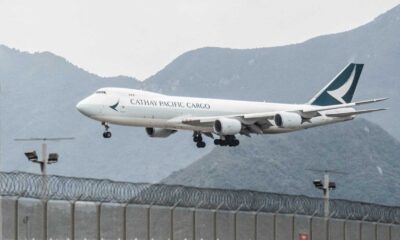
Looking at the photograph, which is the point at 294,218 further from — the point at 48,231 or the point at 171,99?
the point at 171,99

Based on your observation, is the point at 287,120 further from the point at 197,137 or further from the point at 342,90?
the point at 342,90

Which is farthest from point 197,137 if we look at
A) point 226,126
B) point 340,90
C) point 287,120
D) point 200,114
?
point 340,90

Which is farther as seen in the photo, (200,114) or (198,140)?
(198,140)

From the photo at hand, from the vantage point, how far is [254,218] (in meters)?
66.6

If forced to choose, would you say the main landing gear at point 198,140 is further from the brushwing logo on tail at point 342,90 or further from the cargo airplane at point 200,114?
the brushwing logo on tail at point 342,90

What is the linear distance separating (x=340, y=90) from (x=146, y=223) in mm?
93209

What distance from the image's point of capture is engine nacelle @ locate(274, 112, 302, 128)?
129000 mm

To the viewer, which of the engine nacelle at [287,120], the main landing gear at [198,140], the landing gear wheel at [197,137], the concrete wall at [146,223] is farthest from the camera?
the landing gear wheel at [197,137]

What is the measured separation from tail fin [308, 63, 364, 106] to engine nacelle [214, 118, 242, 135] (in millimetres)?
22576

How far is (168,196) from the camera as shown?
61.0m

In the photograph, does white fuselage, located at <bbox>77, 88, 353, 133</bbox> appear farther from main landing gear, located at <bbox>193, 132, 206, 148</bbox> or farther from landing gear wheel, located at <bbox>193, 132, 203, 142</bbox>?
landing gear wheel, located at <bbox>193, 132, 203, 142</bbox>

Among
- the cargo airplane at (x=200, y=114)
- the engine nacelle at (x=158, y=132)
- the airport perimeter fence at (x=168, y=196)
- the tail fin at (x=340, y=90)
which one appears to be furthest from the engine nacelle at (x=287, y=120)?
the airport perimeter fence at (x=168, y=196)

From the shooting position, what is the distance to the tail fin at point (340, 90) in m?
148

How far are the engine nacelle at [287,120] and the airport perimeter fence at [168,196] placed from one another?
5382 centimetres
